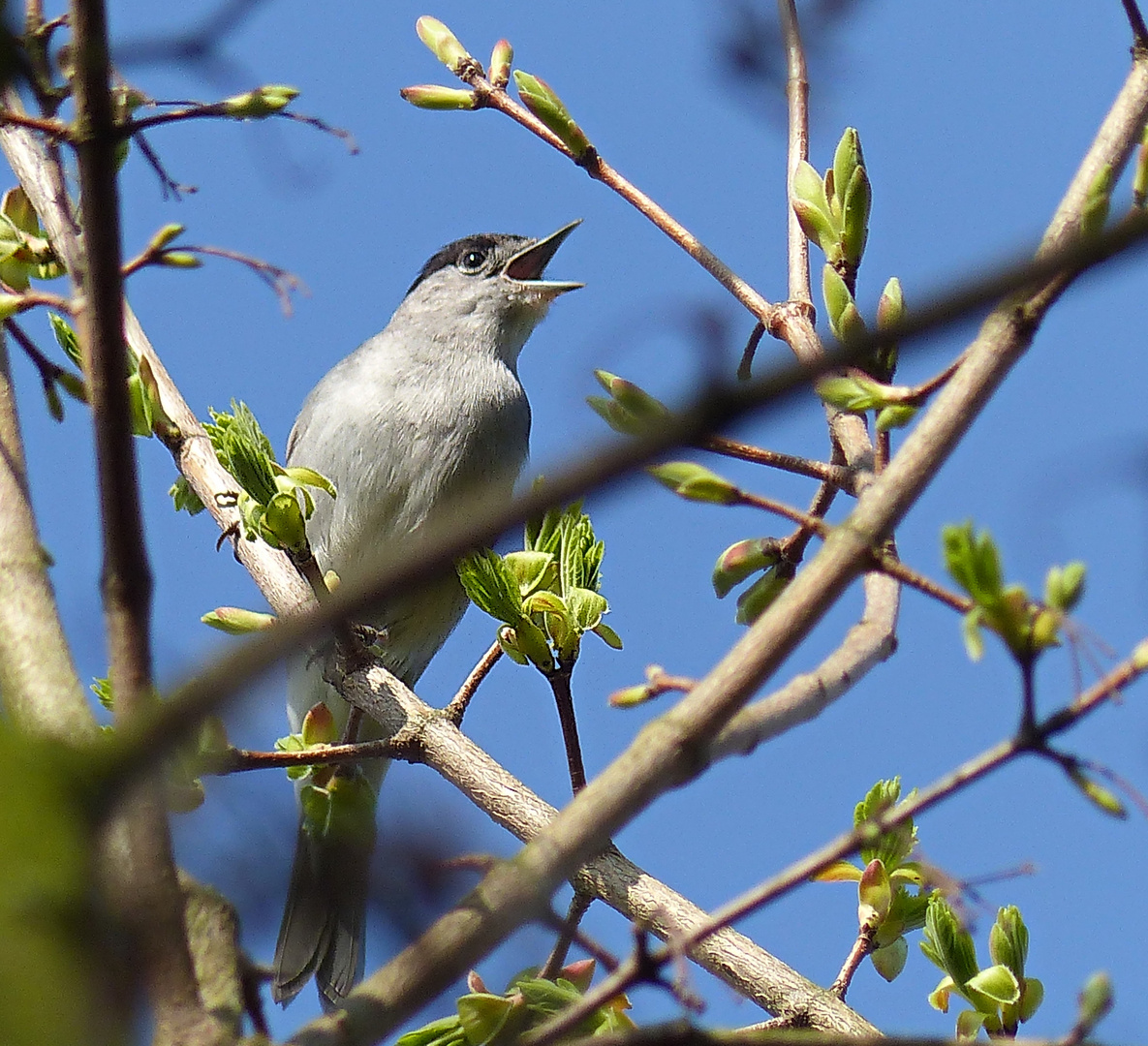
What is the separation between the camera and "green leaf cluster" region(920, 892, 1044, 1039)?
215 centimetres

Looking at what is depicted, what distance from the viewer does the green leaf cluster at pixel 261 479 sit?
2.43 m

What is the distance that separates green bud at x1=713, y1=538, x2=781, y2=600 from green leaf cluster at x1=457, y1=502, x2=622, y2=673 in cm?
35

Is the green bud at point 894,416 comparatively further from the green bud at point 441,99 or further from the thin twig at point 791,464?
the green bud at point 441,99

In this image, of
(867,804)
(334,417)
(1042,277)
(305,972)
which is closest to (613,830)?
(1042,277)

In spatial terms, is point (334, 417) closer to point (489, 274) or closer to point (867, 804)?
point (489, 274)

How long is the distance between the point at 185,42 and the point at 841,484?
4.02 feet

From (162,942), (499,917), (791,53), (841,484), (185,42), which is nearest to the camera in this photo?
(499,917)

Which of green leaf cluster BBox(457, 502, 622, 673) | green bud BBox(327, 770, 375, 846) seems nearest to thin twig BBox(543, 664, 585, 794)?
green leaf cluster BBox(457, 502, 622, 673)

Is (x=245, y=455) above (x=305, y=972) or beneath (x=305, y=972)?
above

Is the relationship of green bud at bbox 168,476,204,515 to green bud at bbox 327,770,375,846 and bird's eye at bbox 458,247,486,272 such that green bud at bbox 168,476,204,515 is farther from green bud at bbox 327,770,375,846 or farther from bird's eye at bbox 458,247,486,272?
bird's eye at bbox 458,247,486,272

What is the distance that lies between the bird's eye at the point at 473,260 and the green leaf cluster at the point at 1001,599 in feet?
19.8

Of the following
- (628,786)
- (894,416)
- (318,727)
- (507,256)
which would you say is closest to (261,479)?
(318,727)

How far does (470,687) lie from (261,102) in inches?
47.3

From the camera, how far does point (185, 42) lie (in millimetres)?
2199
